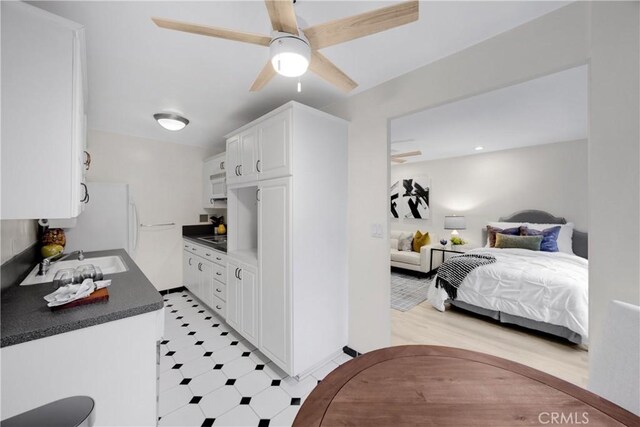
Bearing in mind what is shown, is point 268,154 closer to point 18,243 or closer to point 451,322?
point 18,243

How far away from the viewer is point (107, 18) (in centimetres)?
136

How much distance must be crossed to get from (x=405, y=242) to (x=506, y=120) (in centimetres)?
287

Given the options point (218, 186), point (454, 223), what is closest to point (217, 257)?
point (218, 186)

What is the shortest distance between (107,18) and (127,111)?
1.55m

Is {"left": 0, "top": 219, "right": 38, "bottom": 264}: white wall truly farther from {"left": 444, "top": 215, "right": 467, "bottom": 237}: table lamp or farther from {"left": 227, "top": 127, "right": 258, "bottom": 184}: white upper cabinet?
{"left": 444, "top": 215, "right": 467, "bottom": 237}: table lamp

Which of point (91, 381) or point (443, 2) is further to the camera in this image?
point (443, 2)

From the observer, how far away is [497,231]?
4383 mm

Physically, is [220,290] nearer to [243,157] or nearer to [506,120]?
[243,157]

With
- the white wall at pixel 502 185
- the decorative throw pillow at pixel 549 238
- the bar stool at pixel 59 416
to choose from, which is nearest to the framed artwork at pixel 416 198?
the white wall at pixel 502 185

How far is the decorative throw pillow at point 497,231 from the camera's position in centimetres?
414

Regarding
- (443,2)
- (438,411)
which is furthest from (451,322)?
(443,2)

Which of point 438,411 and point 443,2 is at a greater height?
point 443,2

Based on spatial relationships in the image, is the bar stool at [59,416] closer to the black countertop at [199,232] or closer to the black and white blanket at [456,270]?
the black countertop at [199,232]

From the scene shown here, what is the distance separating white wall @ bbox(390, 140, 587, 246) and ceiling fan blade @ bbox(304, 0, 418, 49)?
462cm
